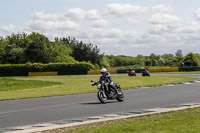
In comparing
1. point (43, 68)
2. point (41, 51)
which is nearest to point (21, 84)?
point (43, 68)

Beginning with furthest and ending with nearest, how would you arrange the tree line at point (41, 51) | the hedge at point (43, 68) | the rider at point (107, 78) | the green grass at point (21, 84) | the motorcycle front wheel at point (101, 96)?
the tree line at point (41, 51) → the hedge at point (43, 68) → the green grass at point (21, 84) → the rider at point (107, 78) → the motorcycle front wheel at point (101, 96)

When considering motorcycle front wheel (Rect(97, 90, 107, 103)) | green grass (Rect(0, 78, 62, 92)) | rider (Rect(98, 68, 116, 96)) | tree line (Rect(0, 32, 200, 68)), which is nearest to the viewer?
motorcycle front wheel (Rect(97, 90, 107, 103))

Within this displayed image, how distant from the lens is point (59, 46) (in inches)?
3713

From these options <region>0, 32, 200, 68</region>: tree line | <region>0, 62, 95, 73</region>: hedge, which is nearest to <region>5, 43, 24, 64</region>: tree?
<region>0, 32, 200, 68</region>: tree line

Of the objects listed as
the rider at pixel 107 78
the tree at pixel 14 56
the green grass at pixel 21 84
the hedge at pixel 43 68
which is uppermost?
the tree at pixel 14 56

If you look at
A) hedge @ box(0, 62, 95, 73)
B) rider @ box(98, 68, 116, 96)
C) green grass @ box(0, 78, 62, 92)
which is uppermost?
hedge @ box(0, 62, 95, 73)

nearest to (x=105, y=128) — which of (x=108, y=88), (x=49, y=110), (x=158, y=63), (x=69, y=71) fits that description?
(x=49, y=110)

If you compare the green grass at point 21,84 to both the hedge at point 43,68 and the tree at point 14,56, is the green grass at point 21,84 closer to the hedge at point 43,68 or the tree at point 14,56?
the hedge at point 43,68

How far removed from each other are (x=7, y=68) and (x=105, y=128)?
62.8 metres

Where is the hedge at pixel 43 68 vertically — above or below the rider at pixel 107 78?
above

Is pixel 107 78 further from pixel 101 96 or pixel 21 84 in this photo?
pixel 21 84

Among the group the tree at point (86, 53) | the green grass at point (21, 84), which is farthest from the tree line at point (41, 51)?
the green grass at point (21, 84)

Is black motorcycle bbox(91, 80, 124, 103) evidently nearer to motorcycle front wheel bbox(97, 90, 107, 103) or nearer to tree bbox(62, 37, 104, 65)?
motorcycle front wheel bbox(97, 90, 107, 103)

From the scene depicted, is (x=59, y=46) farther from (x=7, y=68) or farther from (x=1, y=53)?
(x=7, y=68)
